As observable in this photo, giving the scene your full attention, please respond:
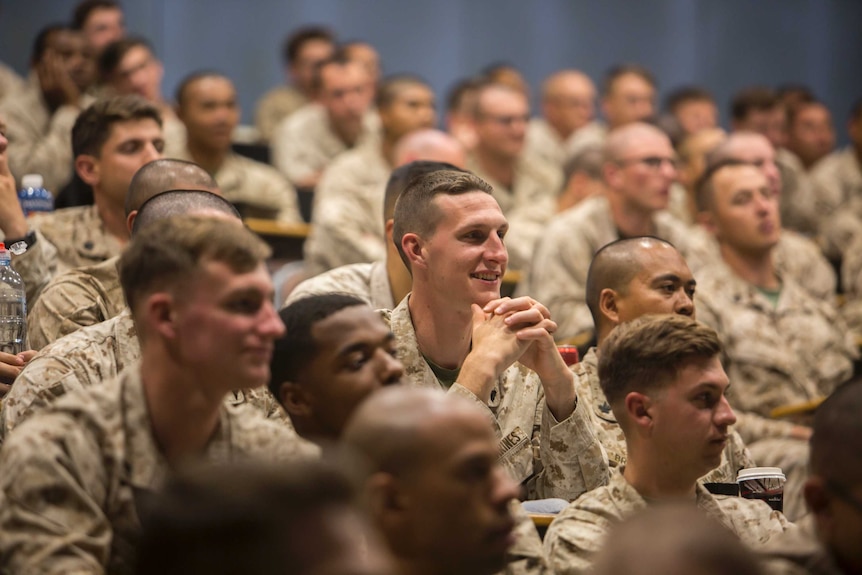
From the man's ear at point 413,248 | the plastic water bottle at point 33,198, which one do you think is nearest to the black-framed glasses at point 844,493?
the man's ear at point 413,248

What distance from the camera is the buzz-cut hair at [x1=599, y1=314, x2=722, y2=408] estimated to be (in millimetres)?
2736

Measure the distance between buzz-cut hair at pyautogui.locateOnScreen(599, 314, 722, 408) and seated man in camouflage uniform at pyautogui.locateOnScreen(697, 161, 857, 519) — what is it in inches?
67.1

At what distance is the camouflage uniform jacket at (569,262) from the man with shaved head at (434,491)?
2.94 metres

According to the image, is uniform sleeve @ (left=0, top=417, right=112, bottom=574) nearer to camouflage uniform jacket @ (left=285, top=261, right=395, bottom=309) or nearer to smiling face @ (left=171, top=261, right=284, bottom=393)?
smiling face @ (left=171, top=261, right=284, bottom=393)

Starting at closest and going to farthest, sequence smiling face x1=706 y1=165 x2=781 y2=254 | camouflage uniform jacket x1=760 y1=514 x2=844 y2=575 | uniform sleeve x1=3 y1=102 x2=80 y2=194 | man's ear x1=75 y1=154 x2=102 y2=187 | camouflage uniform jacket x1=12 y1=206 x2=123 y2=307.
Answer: camouflage uniform jacket x1=760 y1=514 x2=844 y2=575, camouflage uniform jacket x1=12 y1=206 x2=123 y2=307, man's ear x1=75 y1=154 x2=102 y2=187, smiling face x1=706 y1=165 x2=781 y2=254, uniform sleeve x1=3 y1=102 x2=80 y2=194

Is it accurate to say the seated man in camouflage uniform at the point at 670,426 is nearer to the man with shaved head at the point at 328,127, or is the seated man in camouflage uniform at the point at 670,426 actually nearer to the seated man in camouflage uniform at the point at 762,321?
the seated man in camouflage uniform at the point at 762,321

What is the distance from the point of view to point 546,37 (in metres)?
10.0

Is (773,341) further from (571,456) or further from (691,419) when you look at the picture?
(691,419)

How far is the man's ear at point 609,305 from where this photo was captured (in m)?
3.64

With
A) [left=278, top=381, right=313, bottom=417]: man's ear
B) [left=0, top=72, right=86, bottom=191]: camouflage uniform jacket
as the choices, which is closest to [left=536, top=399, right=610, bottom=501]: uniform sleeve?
[left=278, top=381, right=313, bottom=417]: man's ear

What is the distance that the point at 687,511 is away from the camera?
1.78 metres

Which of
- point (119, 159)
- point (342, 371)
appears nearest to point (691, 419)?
point (342, 371)

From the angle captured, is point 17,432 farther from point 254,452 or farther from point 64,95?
point 64,95

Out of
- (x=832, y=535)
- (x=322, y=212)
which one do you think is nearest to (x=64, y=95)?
(x=322, y=212)
